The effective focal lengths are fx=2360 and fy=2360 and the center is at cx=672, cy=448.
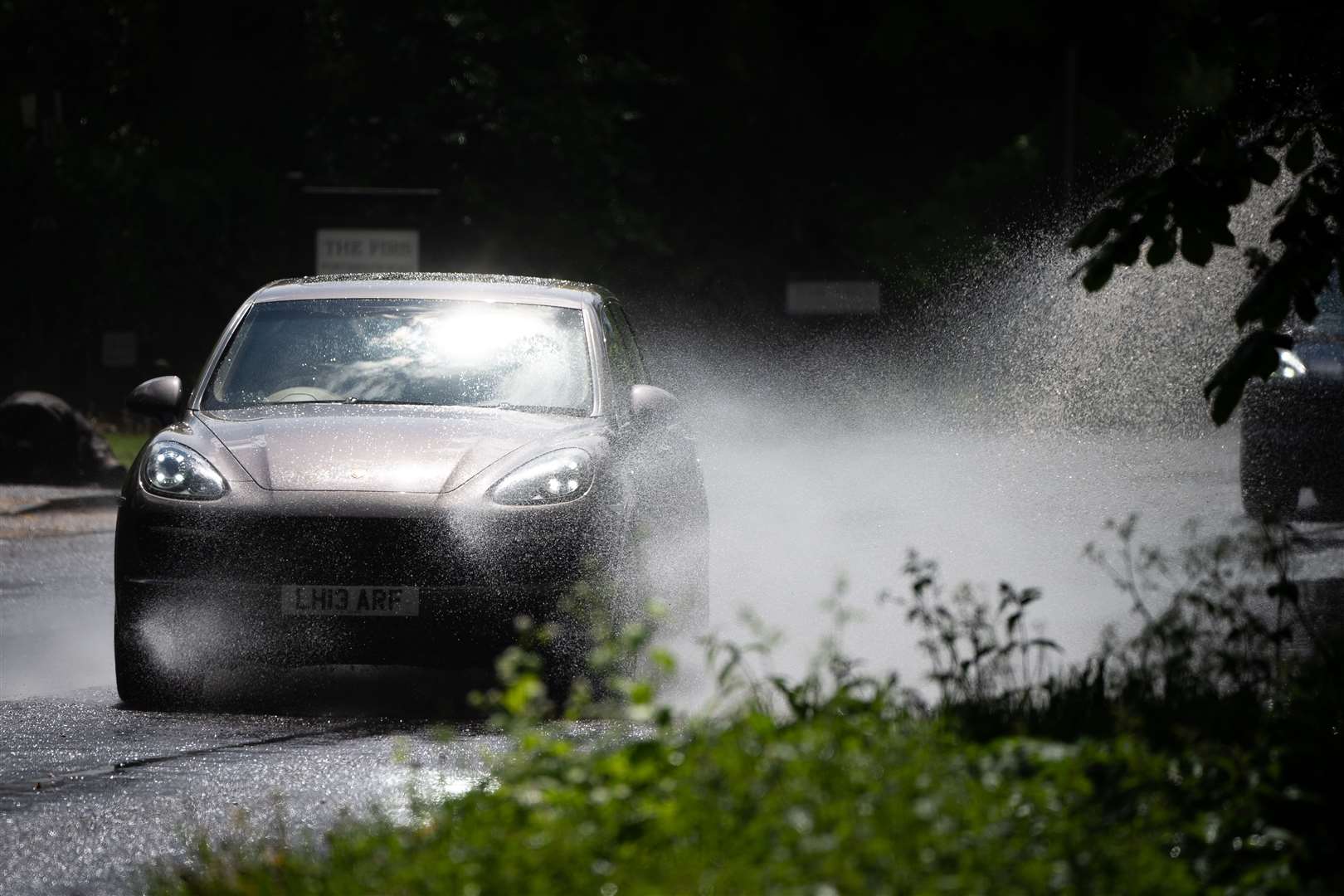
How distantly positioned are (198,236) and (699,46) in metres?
12.0

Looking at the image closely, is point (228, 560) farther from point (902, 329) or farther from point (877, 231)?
point (877, 231)

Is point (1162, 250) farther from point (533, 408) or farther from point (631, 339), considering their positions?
point (631, 339)

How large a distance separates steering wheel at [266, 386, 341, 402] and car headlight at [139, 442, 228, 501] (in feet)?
2.35

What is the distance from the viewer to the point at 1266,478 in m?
15.5

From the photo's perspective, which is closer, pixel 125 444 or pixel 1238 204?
pixel 1238 204

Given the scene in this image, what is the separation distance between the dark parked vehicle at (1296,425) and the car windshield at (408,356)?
6883 millimetres

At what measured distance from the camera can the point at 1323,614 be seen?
35.3ft

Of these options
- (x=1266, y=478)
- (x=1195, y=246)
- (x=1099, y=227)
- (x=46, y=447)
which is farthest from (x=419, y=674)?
(x=46, y=447)

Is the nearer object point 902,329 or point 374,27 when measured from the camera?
point 902,329

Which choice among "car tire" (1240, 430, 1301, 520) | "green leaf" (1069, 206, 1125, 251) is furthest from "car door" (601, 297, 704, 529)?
"car tire" (1240, 430, 1301, 520)

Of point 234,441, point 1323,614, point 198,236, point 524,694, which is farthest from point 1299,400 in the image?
point 198,236

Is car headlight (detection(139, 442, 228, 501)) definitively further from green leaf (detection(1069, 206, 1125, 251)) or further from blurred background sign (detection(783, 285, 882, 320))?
blurred background sign (detection(783, 285, 882, 320))

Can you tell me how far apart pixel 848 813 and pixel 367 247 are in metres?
20.0

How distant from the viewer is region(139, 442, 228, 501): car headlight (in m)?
8.57
